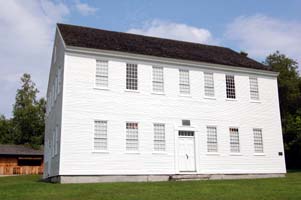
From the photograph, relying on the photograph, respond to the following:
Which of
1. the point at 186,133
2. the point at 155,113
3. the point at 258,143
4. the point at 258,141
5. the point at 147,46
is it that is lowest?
the point at 258,143

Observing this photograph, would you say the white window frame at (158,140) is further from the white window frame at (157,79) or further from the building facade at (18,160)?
the building facade at (18,160)

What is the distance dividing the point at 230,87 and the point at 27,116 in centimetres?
4482

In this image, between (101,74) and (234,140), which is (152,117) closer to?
(101,74)

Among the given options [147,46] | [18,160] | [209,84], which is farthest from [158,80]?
[18,160]

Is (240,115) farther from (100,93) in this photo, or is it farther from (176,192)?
(176,192)

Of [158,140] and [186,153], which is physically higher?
[158,140]

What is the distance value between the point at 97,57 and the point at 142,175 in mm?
7754

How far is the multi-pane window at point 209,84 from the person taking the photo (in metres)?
25.3

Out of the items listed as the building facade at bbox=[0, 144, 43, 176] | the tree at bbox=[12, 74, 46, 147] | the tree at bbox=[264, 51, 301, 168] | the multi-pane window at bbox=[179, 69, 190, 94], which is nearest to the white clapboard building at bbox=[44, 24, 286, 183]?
the multi-pane window at bbox=[179, 69, 190, 94]

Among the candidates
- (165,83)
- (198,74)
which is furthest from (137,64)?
(198,74)

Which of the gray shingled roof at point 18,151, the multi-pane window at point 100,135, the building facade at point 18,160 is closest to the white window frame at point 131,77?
the multi-pane window at point 100,135

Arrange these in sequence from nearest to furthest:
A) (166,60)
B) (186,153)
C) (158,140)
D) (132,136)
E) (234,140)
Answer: (132,136)
(158,140)
(186,153)
(166,60)
(234,140)

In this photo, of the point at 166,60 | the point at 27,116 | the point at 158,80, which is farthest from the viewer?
the point at 27,116

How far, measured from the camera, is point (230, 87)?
2612cm
